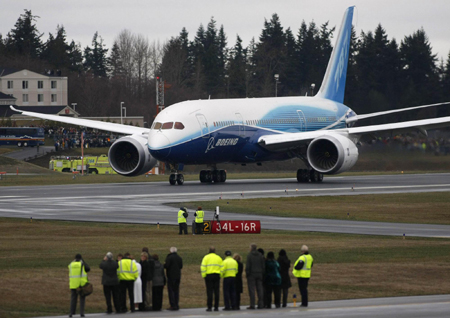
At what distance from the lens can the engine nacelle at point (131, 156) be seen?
54469 millimetres

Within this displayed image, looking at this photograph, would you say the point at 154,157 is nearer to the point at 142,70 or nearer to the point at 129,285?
the point at 129,285

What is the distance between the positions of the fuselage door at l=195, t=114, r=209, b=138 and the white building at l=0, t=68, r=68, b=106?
335 ft

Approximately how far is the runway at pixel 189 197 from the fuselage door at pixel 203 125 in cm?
332

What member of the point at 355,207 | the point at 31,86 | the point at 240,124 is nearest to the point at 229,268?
the point at 355,207

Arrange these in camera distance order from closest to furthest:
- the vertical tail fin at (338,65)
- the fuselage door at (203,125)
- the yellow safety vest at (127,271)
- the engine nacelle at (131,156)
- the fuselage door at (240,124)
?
the yellow safety vest at (127,271) → the fuselage door at (203,125) → the engine nacelle at (131,156) → the fuselage door at (240,124) → the vertical tail fin at (338,65)

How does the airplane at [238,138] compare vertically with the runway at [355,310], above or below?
above

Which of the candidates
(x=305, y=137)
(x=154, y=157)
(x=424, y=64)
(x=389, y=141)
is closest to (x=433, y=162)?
(x=389, y=141)

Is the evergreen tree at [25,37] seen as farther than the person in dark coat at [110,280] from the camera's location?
Yes

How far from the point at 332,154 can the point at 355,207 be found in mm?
13495

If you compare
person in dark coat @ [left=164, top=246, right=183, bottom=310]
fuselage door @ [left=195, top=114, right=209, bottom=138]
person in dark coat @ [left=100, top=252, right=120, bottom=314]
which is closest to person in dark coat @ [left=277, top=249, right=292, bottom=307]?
person in dark coat @ [left=164, top=246, right=183, bottom=310]

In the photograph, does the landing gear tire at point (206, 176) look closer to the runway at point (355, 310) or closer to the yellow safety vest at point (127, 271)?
the runway at point (355, 310)

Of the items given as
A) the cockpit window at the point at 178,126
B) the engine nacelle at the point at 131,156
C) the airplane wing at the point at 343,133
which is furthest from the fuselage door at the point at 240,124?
the engine nacelle at the point at 131,156

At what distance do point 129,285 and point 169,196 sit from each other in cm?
2717

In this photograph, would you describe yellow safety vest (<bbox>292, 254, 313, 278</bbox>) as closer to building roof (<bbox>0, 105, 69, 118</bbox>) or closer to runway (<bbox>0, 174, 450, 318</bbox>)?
runway (<bbox>0, 174, 450, 318</bbox>)
